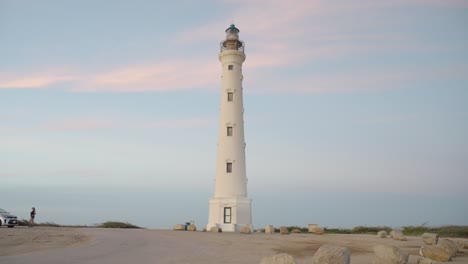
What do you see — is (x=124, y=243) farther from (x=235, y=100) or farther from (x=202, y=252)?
(x=235, y=100)

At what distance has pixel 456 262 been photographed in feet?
47.5

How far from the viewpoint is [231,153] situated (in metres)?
37.9

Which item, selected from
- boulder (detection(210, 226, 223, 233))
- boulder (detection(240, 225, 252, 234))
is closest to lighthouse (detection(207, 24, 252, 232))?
boulder (detection(210, 226, 223, 233))

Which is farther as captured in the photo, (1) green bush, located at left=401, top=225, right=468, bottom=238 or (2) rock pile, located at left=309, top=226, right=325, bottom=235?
(2) rock pile, located at left=309, top=226, right=325, bottom=235

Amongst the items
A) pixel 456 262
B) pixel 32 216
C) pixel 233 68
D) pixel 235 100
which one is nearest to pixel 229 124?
pixel 235 100

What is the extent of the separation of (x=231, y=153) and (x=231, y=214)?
561cm

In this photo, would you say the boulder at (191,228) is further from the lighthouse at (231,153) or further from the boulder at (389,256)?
the boulder at (389,256)

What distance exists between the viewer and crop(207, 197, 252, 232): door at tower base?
118 feet

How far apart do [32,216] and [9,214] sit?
2.86 metres

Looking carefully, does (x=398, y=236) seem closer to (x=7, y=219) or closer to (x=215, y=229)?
(x=215, y=229)

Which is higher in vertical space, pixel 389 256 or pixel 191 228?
pixel 191 228

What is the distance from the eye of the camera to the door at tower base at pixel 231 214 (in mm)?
36062

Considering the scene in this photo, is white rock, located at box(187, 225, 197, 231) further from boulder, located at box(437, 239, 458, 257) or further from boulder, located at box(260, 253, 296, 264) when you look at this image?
boulder, located at box(260, 253, 296, 264)

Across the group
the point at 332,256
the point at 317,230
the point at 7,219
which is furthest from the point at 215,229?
the point at 332,256
